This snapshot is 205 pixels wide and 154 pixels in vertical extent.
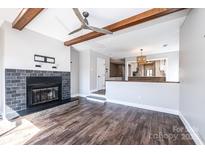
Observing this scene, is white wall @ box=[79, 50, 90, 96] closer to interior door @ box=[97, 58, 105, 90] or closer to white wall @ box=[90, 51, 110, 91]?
white wall @ box=[90, 51, 110, 91]

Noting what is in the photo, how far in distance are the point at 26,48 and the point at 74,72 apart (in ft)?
9.37

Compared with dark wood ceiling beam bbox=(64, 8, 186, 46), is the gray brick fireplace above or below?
below

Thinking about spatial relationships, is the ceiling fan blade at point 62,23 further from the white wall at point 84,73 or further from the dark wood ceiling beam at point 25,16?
the white wall at point 84,73

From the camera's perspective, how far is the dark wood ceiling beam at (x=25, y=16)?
7.25 feet

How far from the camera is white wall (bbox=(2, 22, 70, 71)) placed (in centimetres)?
300

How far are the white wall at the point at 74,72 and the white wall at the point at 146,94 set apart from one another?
2014 mm

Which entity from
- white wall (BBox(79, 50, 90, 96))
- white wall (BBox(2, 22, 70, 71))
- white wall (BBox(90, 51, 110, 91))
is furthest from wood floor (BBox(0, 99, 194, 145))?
white wall (BBox(90, 51, 110, 91))

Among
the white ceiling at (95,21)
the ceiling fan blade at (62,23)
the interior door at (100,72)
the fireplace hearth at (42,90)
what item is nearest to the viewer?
the white ceiling at (95,21)

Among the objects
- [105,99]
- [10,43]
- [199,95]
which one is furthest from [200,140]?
[10,43]

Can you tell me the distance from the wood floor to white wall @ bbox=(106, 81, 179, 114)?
45 centimetres

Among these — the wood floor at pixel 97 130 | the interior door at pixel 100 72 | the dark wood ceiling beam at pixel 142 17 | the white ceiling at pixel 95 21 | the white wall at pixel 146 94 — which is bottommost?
the wood floor at pixel 97 130

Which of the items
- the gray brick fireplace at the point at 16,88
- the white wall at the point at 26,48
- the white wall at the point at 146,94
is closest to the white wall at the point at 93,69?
the white wall at the point at 146,94

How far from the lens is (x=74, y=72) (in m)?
6.05

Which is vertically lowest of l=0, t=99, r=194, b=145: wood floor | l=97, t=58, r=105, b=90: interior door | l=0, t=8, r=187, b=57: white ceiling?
l=0, t=99, r=194, b=145: wood floor
